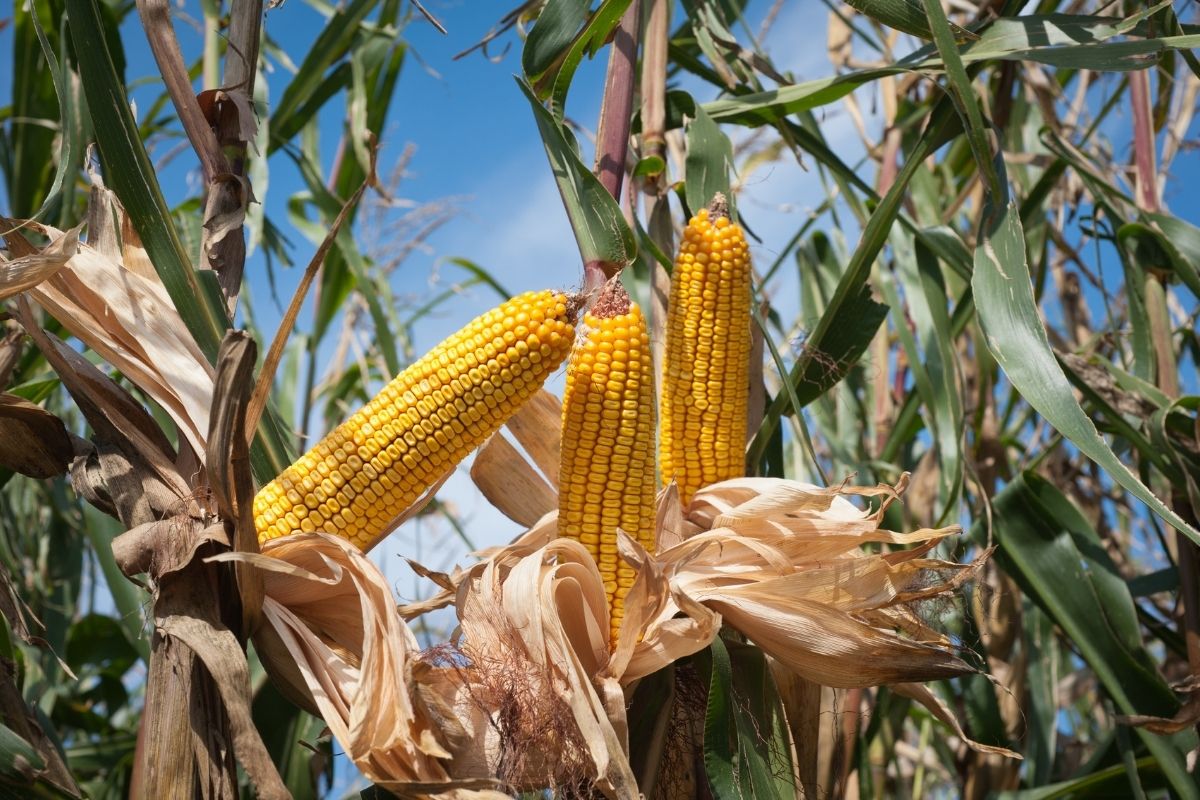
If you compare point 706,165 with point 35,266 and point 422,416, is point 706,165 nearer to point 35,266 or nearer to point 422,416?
point 422,416

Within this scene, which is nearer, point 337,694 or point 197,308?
point 337,694

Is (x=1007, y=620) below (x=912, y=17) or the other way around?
below

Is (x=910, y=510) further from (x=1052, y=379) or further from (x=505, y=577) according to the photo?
(x=505, y=577)

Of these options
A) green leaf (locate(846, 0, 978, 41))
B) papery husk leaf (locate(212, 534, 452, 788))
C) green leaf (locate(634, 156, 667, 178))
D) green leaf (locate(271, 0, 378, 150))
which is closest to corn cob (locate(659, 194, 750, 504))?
green leaf (locate(634, 156, 667, 178))

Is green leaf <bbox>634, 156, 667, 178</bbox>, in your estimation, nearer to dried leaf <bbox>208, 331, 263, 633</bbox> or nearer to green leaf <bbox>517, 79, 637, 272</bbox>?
green leaf <bbox>517, 79, 637, 272</bbox>

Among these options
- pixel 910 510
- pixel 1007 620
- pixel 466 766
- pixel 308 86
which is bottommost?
pixel 1007 620

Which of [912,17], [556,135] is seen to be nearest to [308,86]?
[556,135]

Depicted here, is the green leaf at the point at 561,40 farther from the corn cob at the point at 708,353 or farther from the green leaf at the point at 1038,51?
the green leaf at the point at 1038,51

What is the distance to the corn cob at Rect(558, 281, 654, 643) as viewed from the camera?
1.30 m

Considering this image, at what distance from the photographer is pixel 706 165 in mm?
1792

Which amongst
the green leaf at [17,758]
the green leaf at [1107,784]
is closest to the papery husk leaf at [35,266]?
the green leaf at [17,758]

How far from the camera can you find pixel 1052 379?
135 cm

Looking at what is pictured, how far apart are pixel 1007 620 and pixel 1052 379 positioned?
151 centimetres

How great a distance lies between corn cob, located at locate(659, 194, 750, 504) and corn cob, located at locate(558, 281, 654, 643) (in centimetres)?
23
